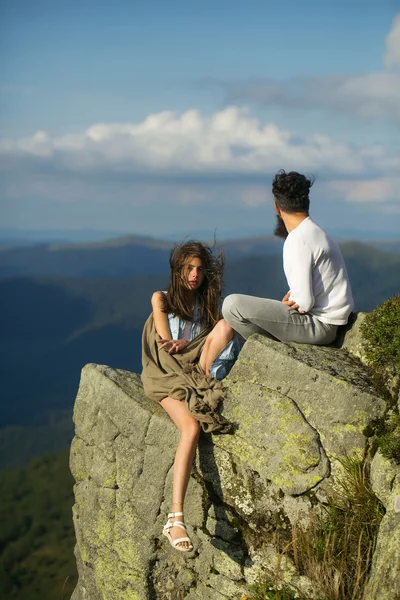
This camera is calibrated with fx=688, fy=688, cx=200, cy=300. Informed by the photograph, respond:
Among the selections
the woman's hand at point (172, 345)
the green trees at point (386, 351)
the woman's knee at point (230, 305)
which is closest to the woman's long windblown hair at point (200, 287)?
the woman's hand at point (172, 345)

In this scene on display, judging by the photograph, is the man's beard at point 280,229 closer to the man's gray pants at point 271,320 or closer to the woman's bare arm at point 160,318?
the man's gray pants at point 271,320

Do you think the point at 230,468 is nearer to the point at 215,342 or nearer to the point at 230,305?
the point at 215,342

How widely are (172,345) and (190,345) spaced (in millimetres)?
262

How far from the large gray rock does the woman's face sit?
1029 mm

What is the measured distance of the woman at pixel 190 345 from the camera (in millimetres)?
7238

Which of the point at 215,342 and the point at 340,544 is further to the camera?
the point at 215,342

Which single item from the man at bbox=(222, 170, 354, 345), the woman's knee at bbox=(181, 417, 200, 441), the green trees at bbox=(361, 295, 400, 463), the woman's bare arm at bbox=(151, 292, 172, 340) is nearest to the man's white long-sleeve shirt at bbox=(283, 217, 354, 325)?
the man at bbox=(222, 170, 354, 345)

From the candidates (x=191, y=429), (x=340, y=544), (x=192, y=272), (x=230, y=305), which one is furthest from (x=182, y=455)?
(x=192, y=272)

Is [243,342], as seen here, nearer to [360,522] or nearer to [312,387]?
[312,387]

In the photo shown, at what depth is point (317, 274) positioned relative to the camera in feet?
23.9

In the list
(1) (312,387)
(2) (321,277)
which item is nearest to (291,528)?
(1) (312,387)

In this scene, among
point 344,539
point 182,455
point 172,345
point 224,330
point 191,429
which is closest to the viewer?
A: point 344,539

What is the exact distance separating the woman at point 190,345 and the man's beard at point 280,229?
0.77 m

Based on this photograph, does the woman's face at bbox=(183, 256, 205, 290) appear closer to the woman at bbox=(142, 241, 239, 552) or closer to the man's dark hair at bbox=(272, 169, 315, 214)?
the woman at bbox=(142, 241, 239, 552)
